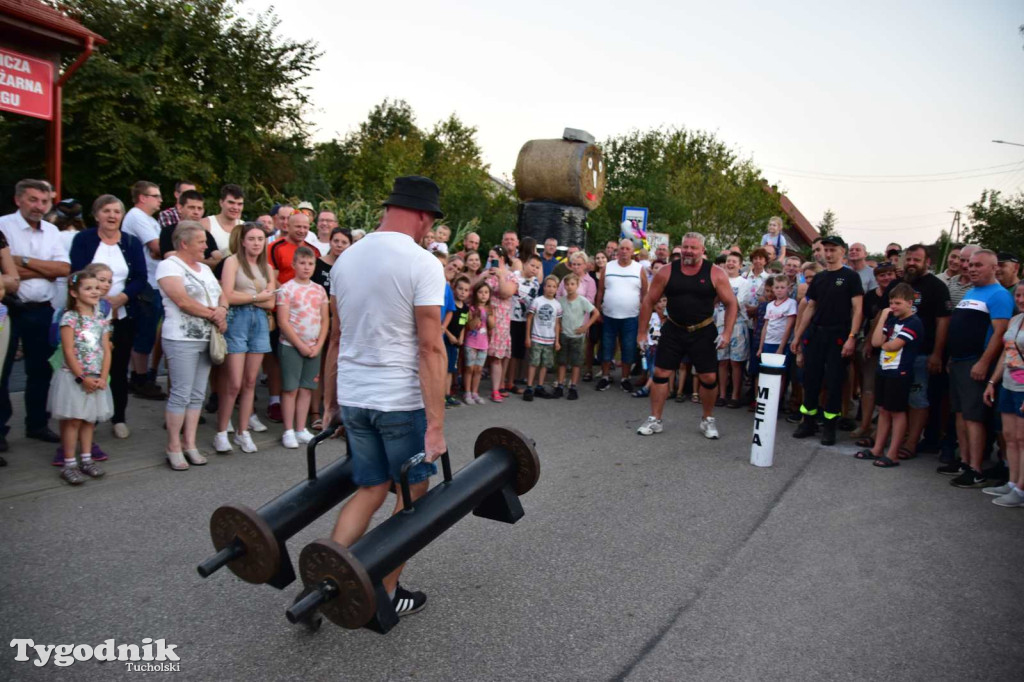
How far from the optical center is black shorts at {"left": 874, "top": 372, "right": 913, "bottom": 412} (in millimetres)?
6734

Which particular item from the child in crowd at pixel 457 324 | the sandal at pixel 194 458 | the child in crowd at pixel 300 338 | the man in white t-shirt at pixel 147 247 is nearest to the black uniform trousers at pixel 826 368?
the child in crowd at pixel 457 324

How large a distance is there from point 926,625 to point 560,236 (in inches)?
403

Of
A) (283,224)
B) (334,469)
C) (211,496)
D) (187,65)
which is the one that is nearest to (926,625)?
(334,469)

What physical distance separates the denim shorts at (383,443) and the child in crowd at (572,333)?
6.47 metres

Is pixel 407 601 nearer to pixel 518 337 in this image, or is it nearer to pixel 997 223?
pixel 518 337

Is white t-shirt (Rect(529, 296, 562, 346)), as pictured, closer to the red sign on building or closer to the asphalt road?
the asphalt road

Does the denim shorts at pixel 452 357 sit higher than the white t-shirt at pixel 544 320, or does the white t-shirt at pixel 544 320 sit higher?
the white t-shirt at pixel 544 320

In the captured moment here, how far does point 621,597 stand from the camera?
3793 mm

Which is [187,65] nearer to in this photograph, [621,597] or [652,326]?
[652,326]

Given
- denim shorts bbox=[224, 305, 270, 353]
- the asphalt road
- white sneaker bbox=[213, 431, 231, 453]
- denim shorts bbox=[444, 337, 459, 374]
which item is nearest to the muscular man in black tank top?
the asphalt road

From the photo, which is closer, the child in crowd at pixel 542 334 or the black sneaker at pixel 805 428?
the black sneaker at pixel 805 428

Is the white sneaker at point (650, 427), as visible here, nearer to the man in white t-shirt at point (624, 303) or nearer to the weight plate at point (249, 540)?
the man in white t-shirt at point (624, 303)

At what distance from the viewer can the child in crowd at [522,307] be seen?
32.3ft

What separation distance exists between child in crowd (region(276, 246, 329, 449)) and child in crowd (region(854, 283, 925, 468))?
5.41 m
